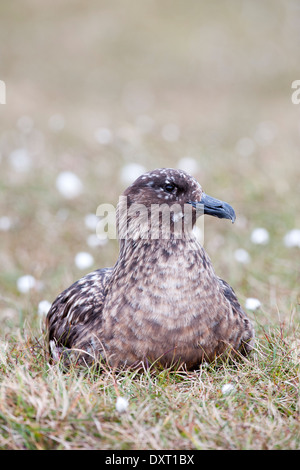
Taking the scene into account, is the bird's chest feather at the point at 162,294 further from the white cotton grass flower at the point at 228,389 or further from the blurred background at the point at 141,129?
the blurred background at the point at 141,129

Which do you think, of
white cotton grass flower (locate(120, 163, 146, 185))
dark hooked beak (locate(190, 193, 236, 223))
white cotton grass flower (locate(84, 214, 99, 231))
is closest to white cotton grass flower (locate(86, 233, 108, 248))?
white cotton grass flower (locate(84, 214, 99, 231))

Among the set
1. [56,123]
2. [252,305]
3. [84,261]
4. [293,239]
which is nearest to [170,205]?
[252,305]

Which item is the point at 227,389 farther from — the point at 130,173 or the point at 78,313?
the point at 130,173

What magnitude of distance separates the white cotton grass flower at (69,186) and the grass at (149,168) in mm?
106

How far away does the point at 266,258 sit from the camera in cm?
518

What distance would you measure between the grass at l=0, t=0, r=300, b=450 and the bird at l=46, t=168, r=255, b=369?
12 cm

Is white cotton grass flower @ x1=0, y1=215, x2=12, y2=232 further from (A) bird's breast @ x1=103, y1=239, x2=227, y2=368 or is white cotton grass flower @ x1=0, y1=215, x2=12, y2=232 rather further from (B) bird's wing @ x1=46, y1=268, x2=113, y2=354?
(A) bird's breast @ x1=103, y1=239, x2=227, y2=368

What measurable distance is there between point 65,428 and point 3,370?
2.20 feet

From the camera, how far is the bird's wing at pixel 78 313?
3.25 m

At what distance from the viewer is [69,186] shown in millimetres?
6445

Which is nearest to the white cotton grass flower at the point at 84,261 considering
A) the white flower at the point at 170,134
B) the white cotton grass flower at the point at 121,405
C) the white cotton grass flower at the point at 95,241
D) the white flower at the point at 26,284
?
the white flower at the point at 26,284

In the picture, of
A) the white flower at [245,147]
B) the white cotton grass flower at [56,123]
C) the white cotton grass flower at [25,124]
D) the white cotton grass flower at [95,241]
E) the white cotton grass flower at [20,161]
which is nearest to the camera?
the white cotton grass flower at [95,241]

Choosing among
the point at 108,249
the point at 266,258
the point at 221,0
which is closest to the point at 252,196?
the point at 266,258
